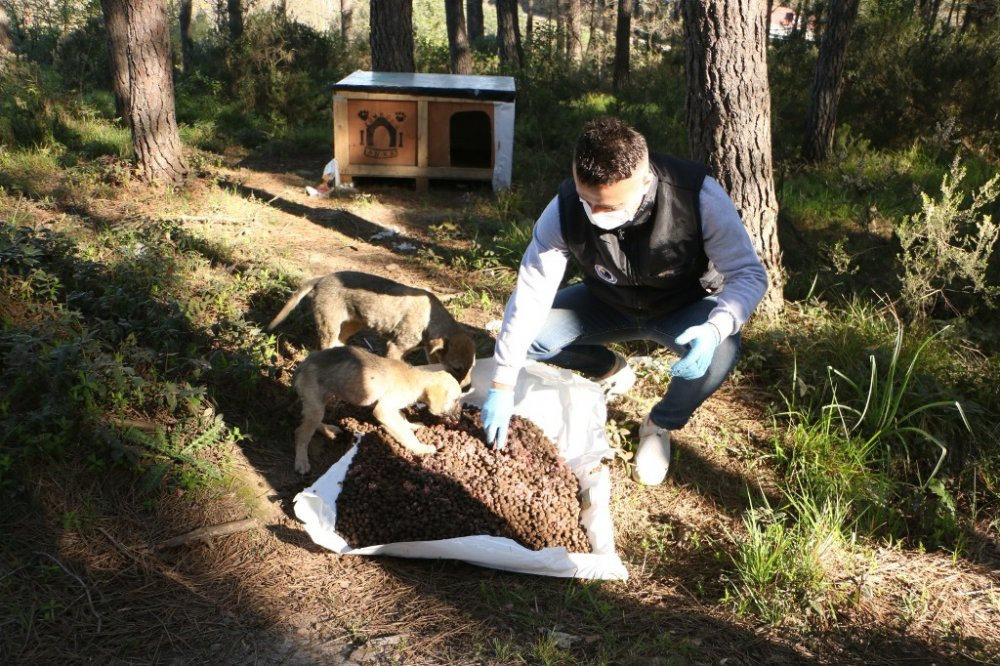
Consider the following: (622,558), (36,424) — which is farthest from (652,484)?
(36,424)

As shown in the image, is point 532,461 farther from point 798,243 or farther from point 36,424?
point 798,243

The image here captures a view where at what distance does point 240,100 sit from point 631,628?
12.7 m

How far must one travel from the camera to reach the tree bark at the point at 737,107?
5195 millimetres

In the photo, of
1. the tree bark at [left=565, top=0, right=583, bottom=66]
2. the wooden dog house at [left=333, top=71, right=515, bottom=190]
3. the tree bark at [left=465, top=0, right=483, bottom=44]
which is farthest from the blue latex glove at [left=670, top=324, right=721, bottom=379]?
the tree bark at [left=465, top=0, right=483, bottom=44]

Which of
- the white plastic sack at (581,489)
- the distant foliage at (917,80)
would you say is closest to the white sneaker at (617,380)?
the white plastic sack at (581,489)

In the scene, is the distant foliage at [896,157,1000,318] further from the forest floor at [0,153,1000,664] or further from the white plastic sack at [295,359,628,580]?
the white plastic sack at [295,359,628,580]

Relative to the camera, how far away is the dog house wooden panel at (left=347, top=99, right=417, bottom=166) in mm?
9102

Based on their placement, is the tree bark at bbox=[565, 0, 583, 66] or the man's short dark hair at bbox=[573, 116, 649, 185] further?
the tree bark at bbox=[565, 0, 583, 66]

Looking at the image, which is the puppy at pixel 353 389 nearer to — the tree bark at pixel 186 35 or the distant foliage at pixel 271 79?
the distant foliage at pixel 271 79

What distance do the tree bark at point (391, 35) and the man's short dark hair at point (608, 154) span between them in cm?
914

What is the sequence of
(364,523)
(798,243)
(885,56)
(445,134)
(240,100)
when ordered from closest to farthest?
(364,523)
(798,243)
(445,134)
(885,56)
(240,100)

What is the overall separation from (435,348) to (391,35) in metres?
8.17

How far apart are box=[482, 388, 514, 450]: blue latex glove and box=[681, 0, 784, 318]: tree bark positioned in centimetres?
259

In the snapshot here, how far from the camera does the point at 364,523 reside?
3.44 metres
